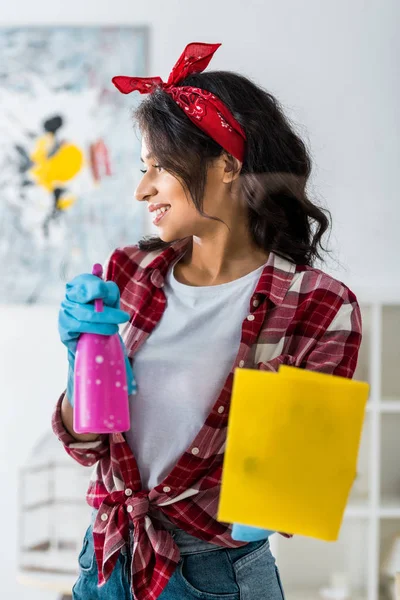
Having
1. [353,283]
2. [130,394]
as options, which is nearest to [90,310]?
[130,394]

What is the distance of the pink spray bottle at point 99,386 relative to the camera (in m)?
0.73

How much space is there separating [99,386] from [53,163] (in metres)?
1.42

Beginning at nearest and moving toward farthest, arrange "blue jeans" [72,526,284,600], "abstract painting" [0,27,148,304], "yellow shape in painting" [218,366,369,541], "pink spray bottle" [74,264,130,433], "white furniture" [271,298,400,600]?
"yellow shape in painting" [218,366,369,541]
"pink spray bottle" [74,264,130,433]
"blue jeans" [72,526,284,600]
"white furniture" [271,298,400,600]
"abstract painting" [0,27,148,304]

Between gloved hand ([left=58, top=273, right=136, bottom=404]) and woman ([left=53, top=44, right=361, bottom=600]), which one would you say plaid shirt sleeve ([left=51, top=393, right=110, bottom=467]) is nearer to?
woman ([left=53, top=44, right=361, bottom=600])

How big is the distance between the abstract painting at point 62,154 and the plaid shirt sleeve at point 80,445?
119cm

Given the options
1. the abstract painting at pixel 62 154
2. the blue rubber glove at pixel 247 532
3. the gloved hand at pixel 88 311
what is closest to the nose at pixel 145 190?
the gloved hand at pixel 88 311

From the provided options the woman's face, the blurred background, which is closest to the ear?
the woman's face

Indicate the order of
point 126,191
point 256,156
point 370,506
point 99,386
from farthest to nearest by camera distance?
1. point 126,191
2. point 370,506
3. point 256,156
4. point 99,386

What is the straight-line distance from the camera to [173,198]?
80 centimetres

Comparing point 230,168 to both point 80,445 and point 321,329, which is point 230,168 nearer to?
point 321,329

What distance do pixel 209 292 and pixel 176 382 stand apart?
111mm

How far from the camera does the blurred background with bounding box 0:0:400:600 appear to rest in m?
1.86

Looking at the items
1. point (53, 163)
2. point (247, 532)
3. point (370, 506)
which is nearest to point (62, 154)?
point (53, 163)

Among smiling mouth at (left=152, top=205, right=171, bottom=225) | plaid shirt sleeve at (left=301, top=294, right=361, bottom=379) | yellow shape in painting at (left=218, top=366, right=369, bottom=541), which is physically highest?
smiling mouth at (left=152, top=205, right=171, bottom=225)
